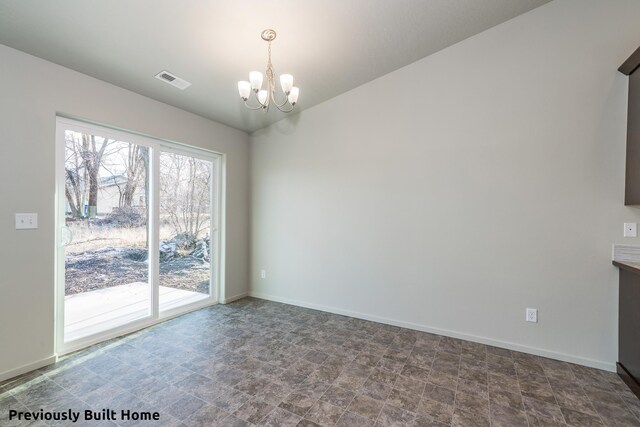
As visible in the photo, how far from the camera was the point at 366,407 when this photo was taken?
6.07ft

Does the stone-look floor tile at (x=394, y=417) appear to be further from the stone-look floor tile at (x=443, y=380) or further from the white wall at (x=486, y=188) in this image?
the white wall at (x=486, y=188)

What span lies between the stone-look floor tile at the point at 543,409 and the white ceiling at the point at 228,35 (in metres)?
3.16

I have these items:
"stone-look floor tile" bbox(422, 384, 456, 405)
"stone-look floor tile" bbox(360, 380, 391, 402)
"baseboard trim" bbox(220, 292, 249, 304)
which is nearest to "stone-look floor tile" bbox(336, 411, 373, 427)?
"stone-look floor tile" bbox(360, 380, 391, 402)

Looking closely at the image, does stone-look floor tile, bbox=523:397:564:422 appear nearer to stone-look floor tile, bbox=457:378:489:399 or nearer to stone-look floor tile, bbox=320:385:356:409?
stone-look floor tile, bbox=457:378:489:399

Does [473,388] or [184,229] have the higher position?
[184,229]

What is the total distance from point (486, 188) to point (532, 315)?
4.15 feet

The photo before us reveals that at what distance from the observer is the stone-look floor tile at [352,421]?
5.54 ft

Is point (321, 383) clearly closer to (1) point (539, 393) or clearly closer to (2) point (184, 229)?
(1) point (539, 393)

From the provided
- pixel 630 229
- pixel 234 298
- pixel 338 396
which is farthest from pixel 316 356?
pixel 630 229

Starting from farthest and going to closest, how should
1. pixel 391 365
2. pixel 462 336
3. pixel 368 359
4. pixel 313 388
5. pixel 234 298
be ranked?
1. pixel 234 298
2. pixel 462 336
3. pixel 368 359
4. pixel 391 365
5. pixel 313 388

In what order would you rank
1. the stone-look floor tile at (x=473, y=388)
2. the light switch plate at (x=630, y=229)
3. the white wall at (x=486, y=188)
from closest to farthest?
1. the stone-look floor tile at (x=473, y=388)
2. the light switch plate at (x=630, y=229)
3. the white wall at (x=486, y=188)

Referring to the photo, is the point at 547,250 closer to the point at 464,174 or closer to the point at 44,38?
the point at 464,174

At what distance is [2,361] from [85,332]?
60 centimetres

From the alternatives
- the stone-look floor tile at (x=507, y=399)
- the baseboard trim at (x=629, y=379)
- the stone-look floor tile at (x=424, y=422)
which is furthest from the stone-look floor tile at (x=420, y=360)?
the baseboard trim at (x=629, y=379)
